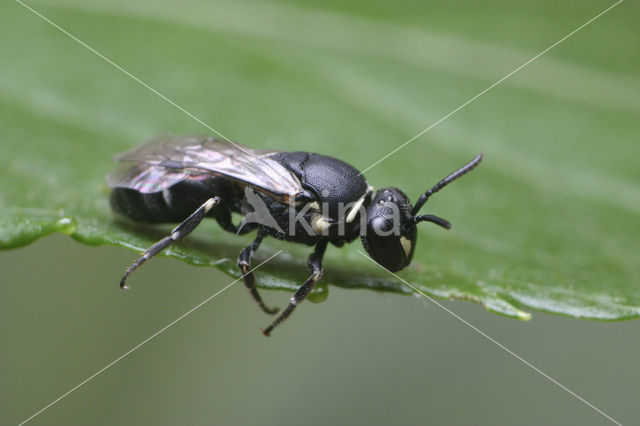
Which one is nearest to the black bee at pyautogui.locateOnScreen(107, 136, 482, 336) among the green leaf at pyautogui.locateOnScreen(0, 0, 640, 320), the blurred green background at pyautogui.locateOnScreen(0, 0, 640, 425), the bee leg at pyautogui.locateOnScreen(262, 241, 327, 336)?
the bee leg at pyautogui.locateOnScreen(262, 241, 327, 336)

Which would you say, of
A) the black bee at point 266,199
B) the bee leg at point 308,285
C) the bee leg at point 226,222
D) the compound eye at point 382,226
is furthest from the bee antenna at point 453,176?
the bee leg at point 226,222

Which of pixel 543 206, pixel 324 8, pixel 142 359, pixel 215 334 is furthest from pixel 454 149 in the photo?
pixel 142 359

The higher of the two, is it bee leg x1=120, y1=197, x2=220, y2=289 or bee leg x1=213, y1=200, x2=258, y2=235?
bee leg x1=120, y1=197, x2=220, y2=289

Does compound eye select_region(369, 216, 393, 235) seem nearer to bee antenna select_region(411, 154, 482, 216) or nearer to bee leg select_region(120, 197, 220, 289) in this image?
bee antenna select_region(411, 154, 482, 216)

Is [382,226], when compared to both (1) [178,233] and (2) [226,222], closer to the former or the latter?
(2) [226,222]

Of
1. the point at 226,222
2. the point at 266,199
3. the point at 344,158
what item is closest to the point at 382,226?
the point at 266,199

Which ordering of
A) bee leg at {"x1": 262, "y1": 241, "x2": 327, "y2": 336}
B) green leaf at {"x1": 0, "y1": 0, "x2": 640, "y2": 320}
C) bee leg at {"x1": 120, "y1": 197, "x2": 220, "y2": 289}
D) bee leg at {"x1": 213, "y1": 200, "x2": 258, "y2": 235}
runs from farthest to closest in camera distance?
green leaf at {"x1": 0, "y1": 0, "x2": 640, "y2": 320} → bee leg at {"x1": 213, "y1": 200, "x2": 258, "y2": 235} → bee leg at {"x1": 120, "y1": 197, "x2": 220, "y2": 289} → bee leg at {"x1": 262, "y1": 241, "x2": 327, "y2": 336}
